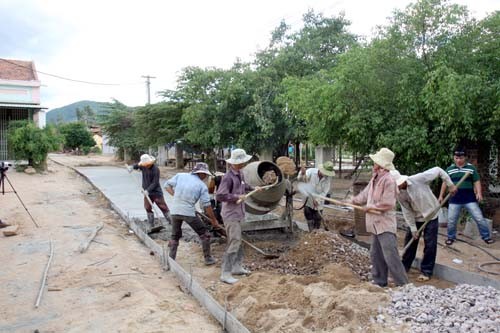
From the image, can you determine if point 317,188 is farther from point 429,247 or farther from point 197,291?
point 197,291

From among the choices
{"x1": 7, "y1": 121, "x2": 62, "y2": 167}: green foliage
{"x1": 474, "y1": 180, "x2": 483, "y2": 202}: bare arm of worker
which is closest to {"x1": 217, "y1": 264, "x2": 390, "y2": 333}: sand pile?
{"x1": 474, "y1": 180, "x2": 483, "y2": 202}: bare arm of worker

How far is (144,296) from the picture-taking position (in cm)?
496

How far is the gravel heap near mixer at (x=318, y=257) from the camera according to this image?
596 centimetres

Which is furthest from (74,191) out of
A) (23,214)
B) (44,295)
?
(44,295)

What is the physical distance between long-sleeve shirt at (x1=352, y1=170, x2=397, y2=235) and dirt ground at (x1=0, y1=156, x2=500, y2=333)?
71 centimetres

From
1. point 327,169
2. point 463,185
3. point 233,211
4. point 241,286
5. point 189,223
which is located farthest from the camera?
point 327,169

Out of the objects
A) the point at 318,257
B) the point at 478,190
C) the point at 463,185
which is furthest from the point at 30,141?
the point at 478,190

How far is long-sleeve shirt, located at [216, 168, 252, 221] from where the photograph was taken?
5684mm

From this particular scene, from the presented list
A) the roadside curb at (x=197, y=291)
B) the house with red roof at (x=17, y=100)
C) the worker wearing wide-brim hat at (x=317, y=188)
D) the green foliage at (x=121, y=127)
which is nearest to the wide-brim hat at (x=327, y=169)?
the worker wearing wide-brim hat at (x=317, y=188)

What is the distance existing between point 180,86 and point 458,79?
1317 cm

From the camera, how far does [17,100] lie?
2291 cm

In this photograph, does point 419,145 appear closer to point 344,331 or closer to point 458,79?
point 458,79

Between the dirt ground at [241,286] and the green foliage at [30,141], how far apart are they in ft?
46.7

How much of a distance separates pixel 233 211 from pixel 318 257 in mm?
1383
